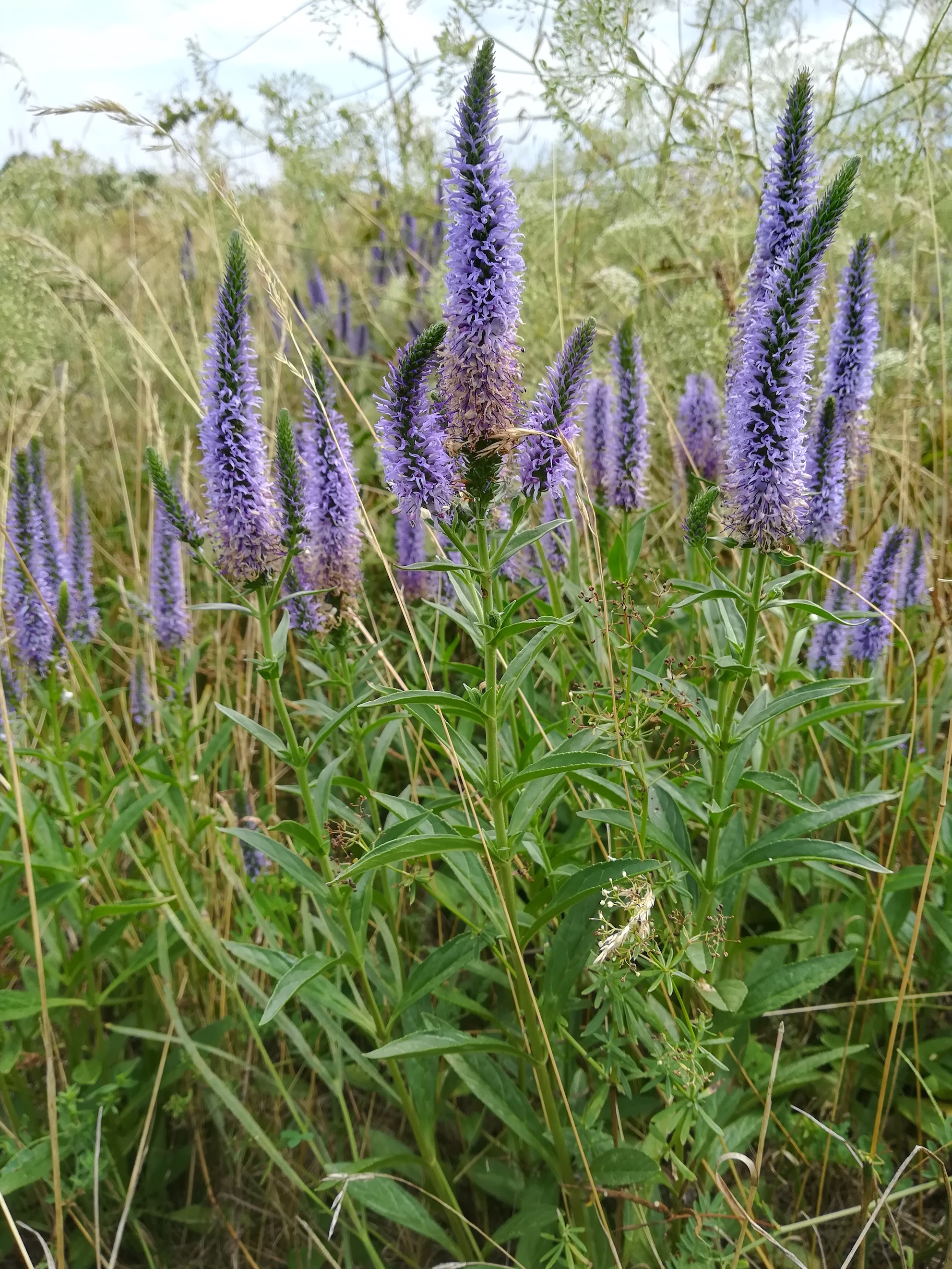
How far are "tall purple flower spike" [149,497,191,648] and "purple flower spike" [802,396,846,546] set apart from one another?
239 centimetres

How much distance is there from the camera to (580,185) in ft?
19.3

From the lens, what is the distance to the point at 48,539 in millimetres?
3377

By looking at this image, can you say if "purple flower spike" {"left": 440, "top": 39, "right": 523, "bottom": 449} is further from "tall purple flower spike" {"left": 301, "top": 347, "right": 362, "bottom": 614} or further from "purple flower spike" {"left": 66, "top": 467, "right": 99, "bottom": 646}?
"purple flower spike" {"left": 66, "top": 467, "right": 99, "bottom": 646}

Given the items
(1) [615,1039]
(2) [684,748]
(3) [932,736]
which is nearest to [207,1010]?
(1) [615,1039]

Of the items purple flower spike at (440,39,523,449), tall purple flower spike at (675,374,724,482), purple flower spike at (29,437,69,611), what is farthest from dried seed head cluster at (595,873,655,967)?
purple flower spike at (29,437,69,611)

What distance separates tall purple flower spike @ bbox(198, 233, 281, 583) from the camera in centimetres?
226

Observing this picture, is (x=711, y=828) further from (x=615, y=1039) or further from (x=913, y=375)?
(x=913, y=375)

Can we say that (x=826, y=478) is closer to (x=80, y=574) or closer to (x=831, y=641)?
(x=831, y=641)

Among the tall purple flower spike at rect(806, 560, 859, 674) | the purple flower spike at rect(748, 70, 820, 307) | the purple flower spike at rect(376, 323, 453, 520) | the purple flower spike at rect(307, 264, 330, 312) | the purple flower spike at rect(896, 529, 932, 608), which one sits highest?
the purple flower spike at rect(307, 264, 330, 312)

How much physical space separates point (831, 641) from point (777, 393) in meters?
1.43

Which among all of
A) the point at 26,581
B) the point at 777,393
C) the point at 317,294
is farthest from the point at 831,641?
the point at 317,294

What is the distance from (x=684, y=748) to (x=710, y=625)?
593 mm

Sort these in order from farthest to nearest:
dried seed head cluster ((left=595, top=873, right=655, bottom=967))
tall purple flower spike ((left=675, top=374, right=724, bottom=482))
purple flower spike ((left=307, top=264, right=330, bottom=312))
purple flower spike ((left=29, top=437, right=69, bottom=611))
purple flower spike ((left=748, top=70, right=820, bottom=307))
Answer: purple flower spike ((left=307, top=264, right=330, bottom=312))
tall purple flower spike ((left=675, top=374, right=724, bottom=482))
purple flower spike ((left=29, top=437, right=69, bottom=611))
purple flower spike ((left=748, top=70, right=820, bottom=307))
dried seed head cluster ((left=595, top=873, right=655, bottom=967))

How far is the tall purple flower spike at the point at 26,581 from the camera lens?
124 inches
